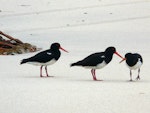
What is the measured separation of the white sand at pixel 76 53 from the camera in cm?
623

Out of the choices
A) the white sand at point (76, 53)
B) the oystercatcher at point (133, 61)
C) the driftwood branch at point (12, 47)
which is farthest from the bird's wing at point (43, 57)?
the driftwood branch at point (12, 47)

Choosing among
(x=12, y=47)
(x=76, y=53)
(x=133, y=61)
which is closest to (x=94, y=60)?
(x=133, y=61)

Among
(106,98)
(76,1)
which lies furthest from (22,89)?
(76,1)

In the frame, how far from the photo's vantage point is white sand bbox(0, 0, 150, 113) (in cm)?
623

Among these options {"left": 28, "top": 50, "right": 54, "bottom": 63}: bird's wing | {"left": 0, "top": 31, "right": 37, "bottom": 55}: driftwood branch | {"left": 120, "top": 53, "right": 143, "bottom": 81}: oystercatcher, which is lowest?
{"left": 120, "top": 53, "right": 143, "bottom": 81}: oystercatcher

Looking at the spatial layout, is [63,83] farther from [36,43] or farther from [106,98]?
[36,43]

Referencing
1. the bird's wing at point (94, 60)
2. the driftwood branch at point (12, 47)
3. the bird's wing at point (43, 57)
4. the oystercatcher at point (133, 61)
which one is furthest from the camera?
the driftwood branch at point (12, 47)

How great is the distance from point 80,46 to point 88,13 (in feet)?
15.2

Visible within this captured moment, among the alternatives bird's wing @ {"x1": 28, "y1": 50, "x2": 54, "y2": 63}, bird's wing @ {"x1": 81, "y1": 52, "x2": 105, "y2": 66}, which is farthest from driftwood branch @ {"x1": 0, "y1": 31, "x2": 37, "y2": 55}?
bird's wing @ {"x1": 81, "y1": 52, "x2": 105, "y2": 66}

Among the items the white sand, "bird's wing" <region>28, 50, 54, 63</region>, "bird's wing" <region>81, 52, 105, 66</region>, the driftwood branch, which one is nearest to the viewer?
the white sand

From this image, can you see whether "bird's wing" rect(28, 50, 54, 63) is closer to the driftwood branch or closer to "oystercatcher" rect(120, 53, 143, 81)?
"oystercatcher" rect(120, 53, 143, 81)

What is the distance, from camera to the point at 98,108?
595 cm

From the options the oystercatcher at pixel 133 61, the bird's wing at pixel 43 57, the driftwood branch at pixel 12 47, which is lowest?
the oystercatcher at pixel 133 61

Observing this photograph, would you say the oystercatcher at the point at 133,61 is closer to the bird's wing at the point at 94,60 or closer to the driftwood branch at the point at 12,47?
the bird's wing at the point at 94,60
